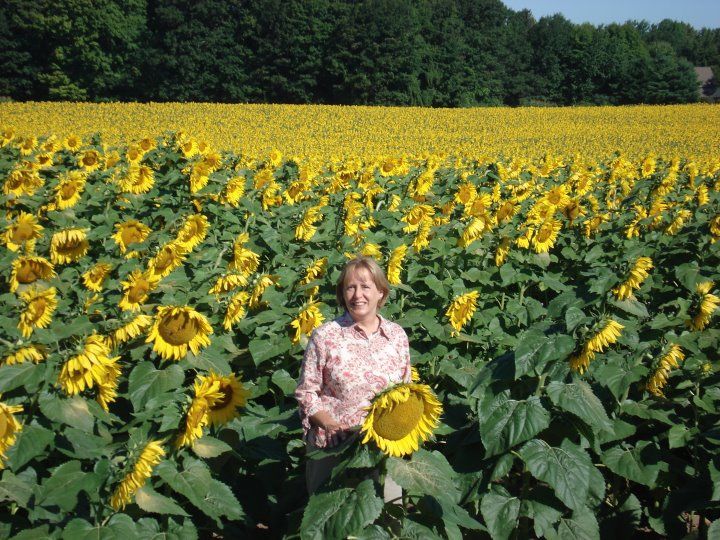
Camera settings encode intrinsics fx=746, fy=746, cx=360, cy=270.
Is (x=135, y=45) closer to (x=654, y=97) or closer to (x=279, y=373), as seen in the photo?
(x=654, y=97)

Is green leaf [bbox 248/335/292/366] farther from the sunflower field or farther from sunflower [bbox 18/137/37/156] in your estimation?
sunflower [bbox 18/137/37/156]

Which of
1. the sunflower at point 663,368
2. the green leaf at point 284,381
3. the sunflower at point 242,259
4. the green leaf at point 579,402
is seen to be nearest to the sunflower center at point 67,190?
the sunflower at point 242,259

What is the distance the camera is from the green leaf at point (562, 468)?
95.0 inches

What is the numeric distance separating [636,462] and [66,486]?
84.3 inches

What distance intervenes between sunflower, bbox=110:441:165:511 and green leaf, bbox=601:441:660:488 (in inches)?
69.3

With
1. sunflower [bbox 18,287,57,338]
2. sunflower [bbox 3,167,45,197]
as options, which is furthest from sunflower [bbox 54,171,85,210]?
sunflower [bbox 18,287,57,338]

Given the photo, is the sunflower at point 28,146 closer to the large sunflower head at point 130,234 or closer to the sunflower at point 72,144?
the sunflower at point 72,144

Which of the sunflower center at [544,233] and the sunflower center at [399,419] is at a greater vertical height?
→ the sunflower center at [399,419]

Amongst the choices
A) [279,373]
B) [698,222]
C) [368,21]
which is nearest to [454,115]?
[368,21]

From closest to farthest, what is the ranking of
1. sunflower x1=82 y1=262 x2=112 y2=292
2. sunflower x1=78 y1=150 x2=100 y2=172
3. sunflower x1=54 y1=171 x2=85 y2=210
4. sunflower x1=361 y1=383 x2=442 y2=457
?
sunflower x1=361 y1=383 x2=442 y2=457 → sunflower x1=82 y1=262 x2=112 y2=292 → sunflower x1=54 y1=171 x2=85 y2=210 → sunflower x1=78 y1=150 x2=100 y2=172

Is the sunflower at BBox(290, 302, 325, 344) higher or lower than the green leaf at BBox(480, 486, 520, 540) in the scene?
higher

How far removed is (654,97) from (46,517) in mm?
56014

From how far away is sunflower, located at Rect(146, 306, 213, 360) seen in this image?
273 centimetres

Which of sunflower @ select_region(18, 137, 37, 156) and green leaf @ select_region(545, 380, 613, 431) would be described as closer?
green leaf @ select_region(545, 380, 613, 431)
